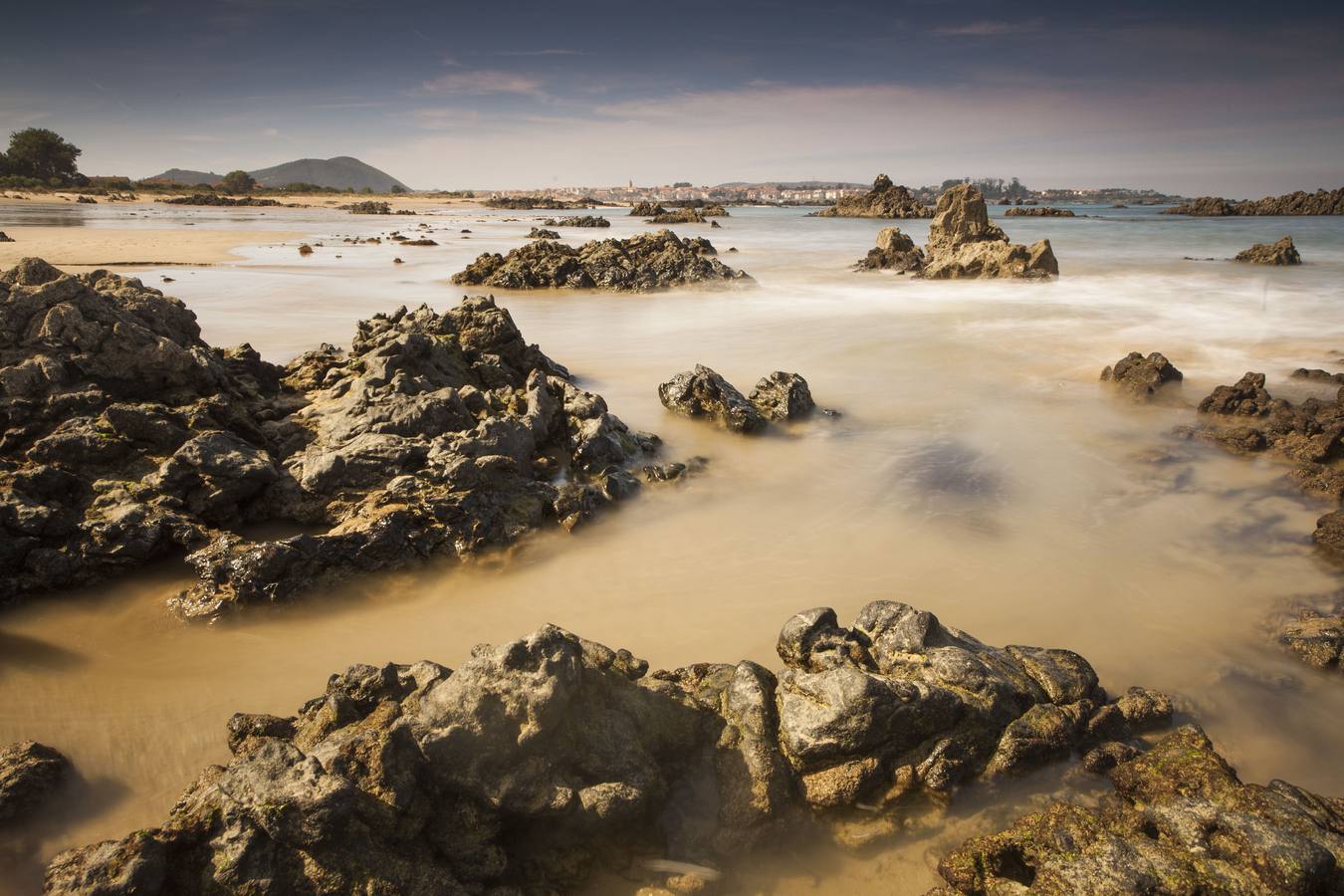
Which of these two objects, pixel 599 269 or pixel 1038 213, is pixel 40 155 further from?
pixel 1038 213

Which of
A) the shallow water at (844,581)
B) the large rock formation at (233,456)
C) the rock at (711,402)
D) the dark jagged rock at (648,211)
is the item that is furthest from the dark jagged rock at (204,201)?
the rock at (711,402)

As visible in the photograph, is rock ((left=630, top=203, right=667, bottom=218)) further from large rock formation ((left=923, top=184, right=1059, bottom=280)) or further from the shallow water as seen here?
the shallow water

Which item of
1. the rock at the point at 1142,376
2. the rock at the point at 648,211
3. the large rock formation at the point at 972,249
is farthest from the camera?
the rock at the point at 648,211

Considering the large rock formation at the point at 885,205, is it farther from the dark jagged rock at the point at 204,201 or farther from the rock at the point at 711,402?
the rock at the point at 711,402

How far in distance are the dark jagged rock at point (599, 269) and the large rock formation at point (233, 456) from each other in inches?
587

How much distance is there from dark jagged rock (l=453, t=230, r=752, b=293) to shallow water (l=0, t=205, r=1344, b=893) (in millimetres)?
9581

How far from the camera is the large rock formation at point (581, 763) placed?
2828 millimetres

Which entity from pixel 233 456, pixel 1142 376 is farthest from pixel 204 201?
pixel 1142 376

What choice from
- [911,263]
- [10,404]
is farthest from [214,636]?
[911,263]

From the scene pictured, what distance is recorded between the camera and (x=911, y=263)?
28203mm

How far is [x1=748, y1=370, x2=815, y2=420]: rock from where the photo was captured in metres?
9.82

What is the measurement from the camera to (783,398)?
32.5 feet

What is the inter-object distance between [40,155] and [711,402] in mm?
108884

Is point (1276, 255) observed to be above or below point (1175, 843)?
above
